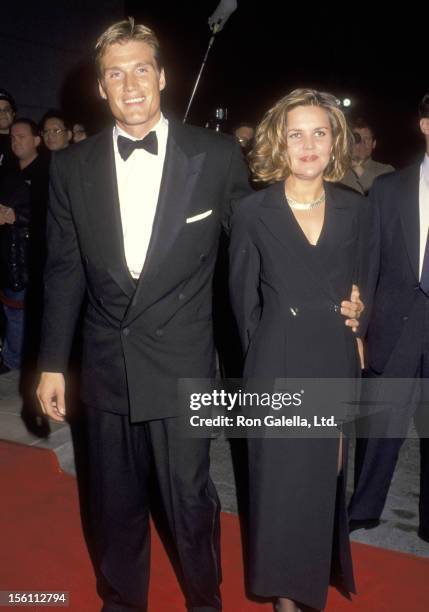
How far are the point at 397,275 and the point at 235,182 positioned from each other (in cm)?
94

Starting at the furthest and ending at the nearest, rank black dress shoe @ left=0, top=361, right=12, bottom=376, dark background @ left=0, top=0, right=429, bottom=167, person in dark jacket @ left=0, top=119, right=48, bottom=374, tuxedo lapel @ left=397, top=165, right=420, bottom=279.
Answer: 1. dark background @ left=0, top=0, right=429, bottom=167
2. black dress shoe @ left=0, top=361, right=12, bottom=376
3. person in dark jacket @ left=0, top=119, right=48, bottom=374
4. tuxedo lapel @ left=397, top=165, right=420, bottom=279

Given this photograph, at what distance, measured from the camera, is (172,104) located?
13031mm

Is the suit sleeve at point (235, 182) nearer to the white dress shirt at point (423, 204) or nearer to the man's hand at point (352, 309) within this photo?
the man's hand at point (352, 309)

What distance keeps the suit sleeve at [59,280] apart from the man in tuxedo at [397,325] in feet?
4.16

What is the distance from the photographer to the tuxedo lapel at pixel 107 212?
80.6 inches

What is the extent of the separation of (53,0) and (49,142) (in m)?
3.45

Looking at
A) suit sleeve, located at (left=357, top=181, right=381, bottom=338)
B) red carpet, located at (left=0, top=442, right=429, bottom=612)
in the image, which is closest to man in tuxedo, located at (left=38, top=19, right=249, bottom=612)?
red carpet, located at (left=0, top=442, right=429, bottom=612)

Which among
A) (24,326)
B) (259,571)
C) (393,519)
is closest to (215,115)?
(24,326)

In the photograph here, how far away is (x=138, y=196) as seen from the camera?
209cm

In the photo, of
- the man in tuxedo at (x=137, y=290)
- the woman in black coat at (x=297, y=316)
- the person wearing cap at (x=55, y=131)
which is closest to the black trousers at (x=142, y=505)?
the man in tuxedo at (x=137, y=290)

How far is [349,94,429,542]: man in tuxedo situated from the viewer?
8.93 feet

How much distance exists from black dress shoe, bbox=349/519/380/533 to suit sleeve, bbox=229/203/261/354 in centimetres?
120

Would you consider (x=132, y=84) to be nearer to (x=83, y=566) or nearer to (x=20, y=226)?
(x=83, y=566)

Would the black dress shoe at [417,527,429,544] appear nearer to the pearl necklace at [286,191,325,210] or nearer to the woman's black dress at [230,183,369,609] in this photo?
the woman's black dress at [230,183,369,609]
